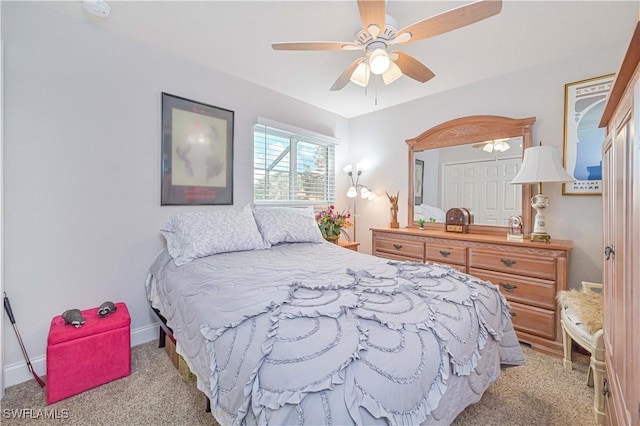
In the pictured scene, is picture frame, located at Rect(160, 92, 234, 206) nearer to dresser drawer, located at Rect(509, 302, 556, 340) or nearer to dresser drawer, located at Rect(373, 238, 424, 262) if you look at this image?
dresser drawer, located at Rect(373, 238, 424, 262)

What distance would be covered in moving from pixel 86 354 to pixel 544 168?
3501 mm

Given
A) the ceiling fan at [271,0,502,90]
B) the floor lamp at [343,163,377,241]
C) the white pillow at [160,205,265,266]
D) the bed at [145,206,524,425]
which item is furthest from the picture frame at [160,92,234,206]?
the floor lamp at [343,163,377,241]

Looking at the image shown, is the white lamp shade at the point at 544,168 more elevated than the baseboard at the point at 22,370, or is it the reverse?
the white lamp shade at the point at 544,168

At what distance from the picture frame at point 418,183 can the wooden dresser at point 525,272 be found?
800 millimetres

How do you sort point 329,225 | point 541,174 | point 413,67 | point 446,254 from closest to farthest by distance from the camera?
point 413,67
point 541,174
point 446,254
point 329,225

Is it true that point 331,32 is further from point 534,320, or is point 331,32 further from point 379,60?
point 534,320

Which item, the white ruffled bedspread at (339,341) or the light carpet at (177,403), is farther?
the light carpet at (177,403)

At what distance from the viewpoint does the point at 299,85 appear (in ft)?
9.84

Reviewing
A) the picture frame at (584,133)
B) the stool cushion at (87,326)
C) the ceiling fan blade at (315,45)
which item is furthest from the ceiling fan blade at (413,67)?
the stool cushion at (87,326)

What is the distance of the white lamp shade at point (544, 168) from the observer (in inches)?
85.2

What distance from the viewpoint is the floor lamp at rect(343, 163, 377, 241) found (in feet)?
12.4

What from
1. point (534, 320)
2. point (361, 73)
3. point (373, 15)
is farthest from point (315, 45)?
point (534, 320)

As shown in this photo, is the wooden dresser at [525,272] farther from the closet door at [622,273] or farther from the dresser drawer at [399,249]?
Result: the closet door at [622,273]

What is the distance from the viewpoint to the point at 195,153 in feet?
8.31
